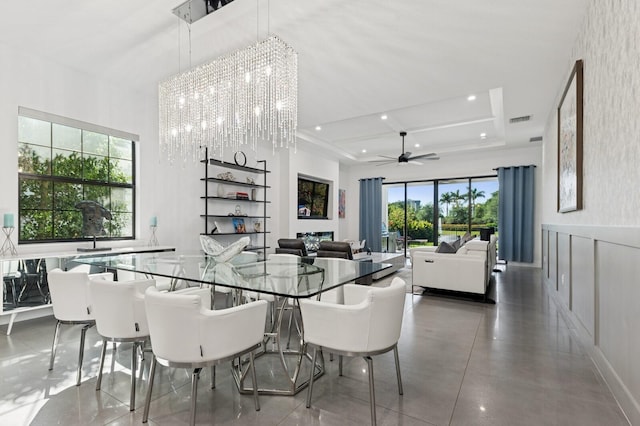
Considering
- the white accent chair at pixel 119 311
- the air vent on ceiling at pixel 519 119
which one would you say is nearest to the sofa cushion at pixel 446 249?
the air vent on ceiling at pixel 519 119

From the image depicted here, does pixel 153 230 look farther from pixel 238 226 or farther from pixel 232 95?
pixel 232 95

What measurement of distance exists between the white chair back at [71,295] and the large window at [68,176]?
6.57 ft

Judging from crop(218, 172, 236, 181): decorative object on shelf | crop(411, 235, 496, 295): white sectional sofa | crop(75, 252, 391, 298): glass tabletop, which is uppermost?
crop(218, 172, 236, 181): decorative object on shelf

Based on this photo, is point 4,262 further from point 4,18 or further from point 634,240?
point 634,240

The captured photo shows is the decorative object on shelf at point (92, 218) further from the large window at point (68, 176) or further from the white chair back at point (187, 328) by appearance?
the white chair back at point (187, 328)

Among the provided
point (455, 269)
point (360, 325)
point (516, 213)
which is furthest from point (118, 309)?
point (516, 213)

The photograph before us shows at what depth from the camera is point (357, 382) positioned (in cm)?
224

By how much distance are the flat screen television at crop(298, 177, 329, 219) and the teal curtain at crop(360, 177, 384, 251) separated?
1.65m

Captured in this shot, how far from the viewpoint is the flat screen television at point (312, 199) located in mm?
8195

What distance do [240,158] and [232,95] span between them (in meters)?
3.03

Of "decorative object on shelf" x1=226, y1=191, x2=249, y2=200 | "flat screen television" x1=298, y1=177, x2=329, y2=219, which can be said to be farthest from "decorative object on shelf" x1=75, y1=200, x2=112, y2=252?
"flat screen television" x1=298, y1=177, x2=329, y2=219

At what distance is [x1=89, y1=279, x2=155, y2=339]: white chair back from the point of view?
2008 millimetres

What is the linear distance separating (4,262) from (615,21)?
5.55m

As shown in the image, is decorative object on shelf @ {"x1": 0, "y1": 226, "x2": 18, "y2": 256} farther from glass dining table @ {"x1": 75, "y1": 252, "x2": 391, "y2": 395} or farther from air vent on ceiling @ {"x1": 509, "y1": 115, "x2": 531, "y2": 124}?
air vent on ceiling @ {"x1": 509, "y1": 115, "x2": 531, "y2": 124}
